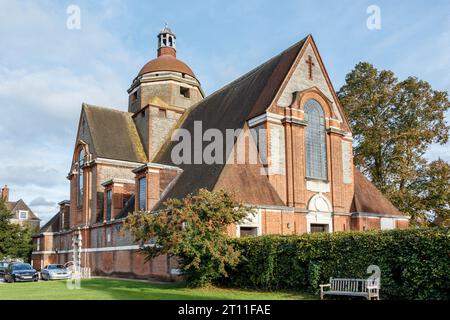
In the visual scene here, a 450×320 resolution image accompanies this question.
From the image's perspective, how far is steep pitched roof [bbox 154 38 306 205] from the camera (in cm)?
2653

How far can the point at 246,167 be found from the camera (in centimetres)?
2648

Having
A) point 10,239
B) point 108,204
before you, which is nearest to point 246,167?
point 108,204

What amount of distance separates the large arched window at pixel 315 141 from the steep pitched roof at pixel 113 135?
14413mm

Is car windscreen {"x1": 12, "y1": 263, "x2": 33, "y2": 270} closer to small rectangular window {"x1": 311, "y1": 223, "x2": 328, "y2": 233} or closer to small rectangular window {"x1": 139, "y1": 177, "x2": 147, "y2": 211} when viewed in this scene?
small rectangular window {"x1": 139, "y1": 177, "x2": 147, "y2": 211}

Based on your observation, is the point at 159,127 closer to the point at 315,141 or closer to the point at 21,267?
the point at 315,141

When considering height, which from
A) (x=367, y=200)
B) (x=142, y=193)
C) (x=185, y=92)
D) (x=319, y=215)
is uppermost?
(x=185, y=92)

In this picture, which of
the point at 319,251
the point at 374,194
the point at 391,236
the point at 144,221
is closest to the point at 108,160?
the point at 144,221

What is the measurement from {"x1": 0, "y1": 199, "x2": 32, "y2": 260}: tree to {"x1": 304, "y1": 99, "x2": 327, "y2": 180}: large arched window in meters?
33.2

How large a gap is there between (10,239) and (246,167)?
32.2m

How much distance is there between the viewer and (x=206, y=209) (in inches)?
803

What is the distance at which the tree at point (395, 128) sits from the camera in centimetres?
3784

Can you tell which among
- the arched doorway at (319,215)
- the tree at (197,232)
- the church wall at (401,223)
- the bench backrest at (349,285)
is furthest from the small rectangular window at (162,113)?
the bench backrest at (349,285)

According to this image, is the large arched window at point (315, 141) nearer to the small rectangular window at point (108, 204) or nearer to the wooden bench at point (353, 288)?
the wooden bench at point (353, 288)
